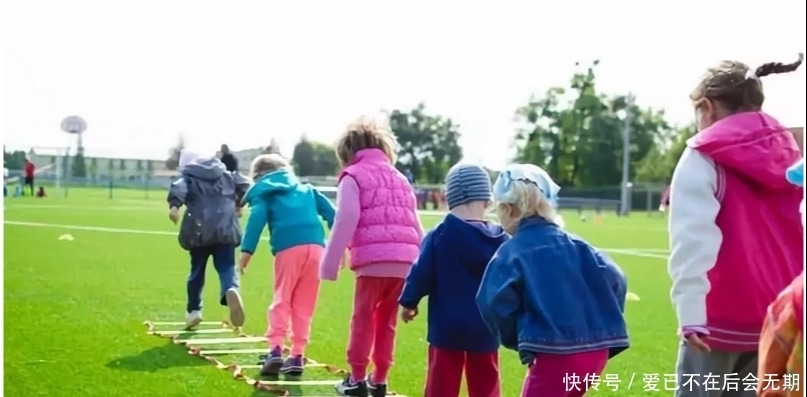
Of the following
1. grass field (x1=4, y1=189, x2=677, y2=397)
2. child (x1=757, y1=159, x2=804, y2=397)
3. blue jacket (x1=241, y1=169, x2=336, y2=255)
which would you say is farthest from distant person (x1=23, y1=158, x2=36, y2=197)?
child (x1=757, y1=159, x2=804, y2=397)

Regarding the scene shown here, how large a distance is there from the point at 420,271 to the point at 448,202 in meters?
0.20

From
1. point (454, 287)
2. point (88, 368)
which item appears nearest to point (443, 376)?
point (454, 287)

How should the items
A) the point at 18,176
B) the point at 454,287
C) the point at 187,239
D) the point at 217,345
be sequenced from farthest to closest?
1. the point at 18,176
2. the point at 187,239
3. the point at 217,345
4. the point at 454,287

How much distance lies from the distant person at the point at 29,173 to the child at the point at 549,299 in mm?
3582

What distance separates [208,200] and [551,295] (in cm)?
247

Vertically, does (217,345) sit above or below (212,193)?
below

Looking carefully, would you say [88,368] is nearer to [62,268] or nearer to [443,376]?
[443,376]

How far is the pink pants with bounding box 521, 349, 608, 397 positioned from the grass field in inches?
42.2

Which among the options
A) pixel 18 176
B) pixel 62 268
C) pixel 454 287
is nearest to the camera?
pixel 454 287

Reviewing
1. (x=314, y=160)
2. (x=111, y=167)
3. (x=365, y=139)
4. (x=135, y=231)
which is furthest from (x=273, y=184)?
(x=135, y=231)

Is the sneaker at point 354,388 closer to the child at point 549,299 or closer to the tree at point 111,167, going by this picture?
the child at point 549,299

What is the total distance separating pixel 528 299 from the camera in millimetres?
2348

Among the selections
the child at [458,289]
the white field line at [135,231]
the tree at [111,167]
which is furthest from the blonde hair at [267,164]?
the white field line at [135,231]

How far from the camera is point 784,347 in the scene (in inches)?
68.9
